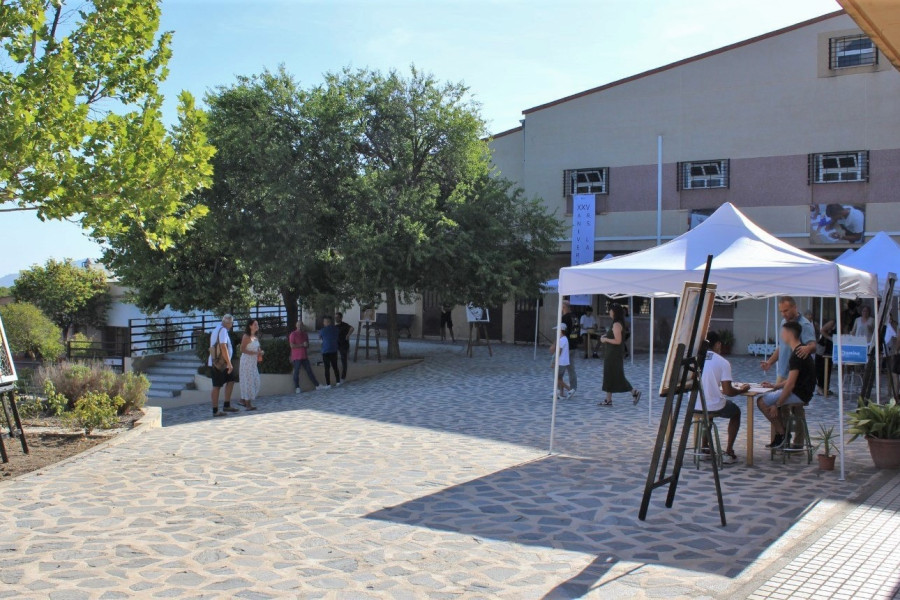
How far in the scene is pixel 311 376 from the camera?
777 inches

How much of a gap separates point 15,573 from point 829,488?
7.29 metres

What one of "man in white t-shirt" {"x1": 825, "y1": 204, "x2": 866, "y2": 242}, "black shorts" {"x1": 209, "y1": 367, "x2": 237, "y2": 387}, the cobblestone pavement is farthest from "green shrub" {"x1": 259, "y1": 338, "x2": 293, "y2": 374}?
"man in white t-shirt" {"x1": 825, "y1": 204, "x2": 866, "y2": 242}

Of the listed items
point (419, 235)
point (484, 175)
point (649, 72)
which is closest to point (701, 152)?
point (649, 72)

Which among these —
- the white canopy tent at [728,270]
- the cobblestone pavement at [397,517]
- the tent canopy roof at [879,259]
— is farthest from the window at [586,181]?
the white canopy tent at [728,270]

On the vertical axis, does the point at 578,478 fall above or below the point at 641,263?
below

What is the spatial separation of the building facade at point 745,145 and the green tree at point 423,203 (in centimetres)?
329

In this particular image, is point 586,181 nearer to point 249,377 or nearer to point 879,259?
point 879,259

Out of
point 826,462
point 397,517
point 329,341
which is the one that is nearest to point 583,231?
point 329,341

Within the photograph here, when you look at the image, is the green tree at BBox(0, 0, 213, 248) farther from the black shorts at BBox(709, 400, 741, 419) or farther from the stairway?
the stairway

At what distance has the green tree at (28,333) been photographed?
65.6ft

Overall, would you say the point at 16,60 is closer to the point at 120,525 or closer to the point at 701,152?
the point at 120,525

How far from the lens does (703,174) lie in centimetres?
2661

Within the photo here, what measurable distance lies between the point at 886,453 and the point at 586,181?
21.0 m

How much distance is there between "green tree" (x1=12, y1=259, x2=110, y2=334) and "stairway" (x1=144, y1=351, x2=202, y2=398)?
1089 cm
